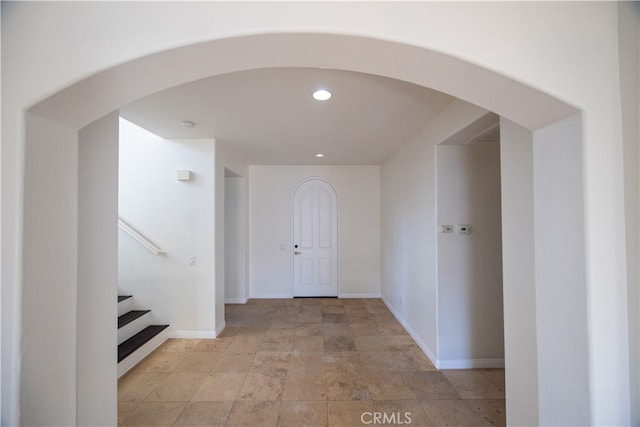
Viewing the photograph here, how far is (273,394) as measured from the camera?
2184mm

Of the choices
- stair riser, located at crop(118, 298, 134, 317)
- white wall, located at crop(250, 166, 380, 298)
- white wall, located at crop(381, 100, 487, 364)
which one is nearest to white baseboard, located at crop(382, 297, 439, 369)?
white wall, located at crop(381, 100, 487, 364)

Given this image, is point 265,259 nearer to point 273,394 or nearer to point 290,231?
point 290,231

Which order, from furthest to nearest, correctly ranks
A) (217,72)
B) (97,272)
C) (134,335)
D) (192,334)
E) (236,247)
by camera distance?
(236,247)
(192,334)
(134,335)
(97,272)
(217,72)

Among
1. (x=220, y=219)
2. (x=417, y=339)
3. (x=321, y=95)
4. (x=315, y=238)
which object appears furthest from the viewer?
(x=315, y=238)

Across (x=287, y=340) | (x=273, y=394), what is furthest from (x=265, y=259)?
(x=273, y=394)

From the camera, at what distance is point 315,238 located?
503 centimetres

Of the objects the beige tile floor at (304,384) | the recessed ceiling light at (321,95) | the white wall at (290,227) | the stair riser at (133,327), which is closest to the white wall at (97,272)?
the beige tile floor at (304,384)

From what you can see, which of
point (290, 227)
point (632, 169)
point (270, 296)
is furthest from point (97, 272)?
point (270, 296)

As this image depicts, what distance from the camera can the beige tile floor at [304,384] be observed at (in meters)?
1.94

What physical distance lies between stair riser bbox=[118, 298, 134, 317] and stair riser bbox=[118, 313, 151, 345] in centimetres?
24

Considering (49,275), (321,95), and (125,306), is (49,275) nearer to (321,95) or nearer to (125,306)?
(321,95)

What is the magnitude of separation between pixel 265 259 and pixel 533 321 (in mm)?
4200

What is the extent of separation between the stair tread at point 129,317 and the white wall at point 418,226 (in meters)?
3.28

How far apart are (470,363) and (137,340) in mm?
3497
